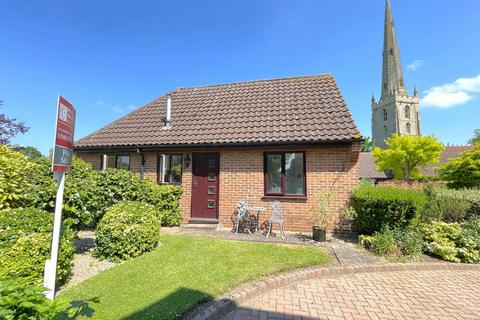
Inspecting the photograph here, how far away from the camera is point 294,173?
332 inches

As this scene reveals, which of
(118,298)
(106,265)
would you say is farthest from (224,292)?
(106,265)

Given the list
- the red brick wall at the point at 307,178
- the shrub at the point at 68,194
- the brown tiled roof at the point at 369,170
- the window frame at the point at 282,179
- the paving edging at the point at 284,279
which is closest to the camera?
the paving edging at the point at 284,279

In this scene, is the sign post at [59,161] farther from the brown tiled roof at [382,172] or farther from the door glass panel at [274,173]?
the brown tiled roof at [382,172]

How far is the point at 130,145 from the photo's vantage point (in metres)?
9.64

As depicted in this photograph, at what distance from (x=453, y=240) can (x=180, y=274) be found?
22.1 feet

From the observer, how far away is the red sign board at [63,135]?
2.85 meters

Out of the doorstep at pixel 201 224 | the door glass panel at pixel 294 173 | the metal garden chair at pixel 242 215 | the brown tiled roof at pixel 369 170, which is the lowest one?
the doorstep at pixel 201 224

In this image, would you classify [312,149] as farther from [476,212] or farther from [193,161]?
[476,212]

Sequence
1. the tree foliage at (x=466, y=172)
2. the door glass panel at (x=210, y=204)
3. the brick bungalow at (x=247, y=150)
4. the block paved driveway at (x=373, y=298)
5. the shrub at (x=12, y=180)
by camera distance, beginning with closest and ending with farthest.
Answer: the block paved driveway at (x=373, y=298), the shrub at (x=12, y=180), the brick bungalow at (x=247, y=150), the door glass panel at (x=210, y=204), the tree foliage at (x=466, y=172)

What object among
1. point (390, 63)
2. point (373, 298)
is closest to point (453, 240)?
point (373, 298)

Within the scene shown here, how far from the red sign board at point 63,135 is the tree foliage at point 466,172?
2171 cm

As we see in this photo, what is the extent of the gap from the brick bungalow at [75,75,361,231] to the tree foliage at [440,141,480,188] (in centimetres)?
1338

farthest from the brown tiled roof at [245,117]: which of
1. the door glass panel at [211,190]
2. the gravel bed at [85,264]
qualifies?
the gravel bed at [85,264]

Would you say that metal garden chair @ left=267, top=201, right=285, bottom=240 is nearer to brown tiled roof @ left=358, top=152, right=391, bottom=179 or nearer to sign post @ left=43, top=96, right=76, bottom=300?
sign post @ left=43, top=96, right=76, bottom=300
